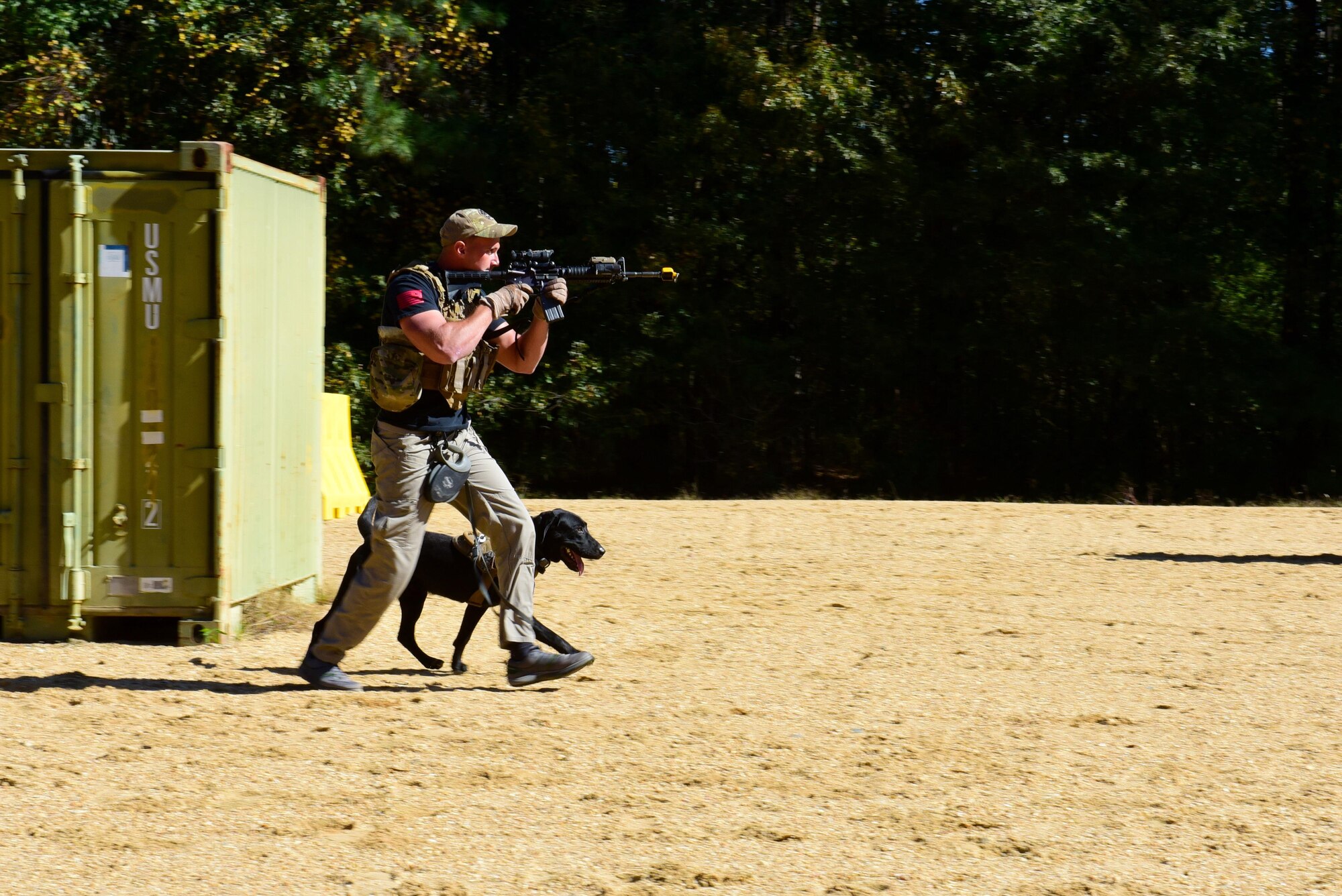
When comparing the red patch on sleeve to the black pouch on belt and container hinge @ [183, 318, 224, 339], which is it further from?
container hinge @ [183, 318, 224, 339]

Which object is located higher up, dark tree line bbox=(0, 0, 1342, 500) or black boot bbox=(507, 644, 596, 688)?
dark tree line bbox=(0, 0, 1342, 500)

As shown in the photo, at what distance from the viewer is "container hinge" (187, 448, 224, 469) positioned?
22.7 feet

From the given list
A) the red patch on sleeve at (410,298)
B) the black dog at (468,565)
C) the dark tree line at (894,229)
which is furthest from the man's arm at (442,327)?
the dark tree line at (894,229)

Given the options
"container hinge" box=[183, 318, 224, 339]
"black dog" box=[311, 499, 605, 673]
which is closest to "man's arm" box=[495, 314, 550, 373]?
"black dog" box=[311, 499, 605, 673]

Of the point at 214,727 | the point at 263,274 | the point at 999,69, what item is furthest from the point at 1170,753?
the point at 999,69

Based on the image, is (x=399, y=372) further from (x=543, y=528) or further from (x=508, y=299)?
(x=543, y=528)

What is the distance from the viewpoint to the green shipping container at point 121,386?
692 cm

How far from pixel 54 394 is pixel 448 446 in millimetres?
2187

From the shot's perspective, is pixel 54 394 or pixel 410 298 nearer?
pixel 410 298

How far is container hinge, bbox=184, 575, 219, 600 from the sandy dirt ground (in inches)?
10.4

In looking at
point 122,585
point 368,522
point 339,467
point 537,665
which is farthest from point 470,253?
point 339,467

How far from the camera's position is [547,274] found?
247 inches

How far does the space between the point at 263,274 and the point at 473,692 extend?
8.02 feet

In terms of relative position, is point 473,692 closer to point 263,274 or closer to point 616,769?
point 616,769
